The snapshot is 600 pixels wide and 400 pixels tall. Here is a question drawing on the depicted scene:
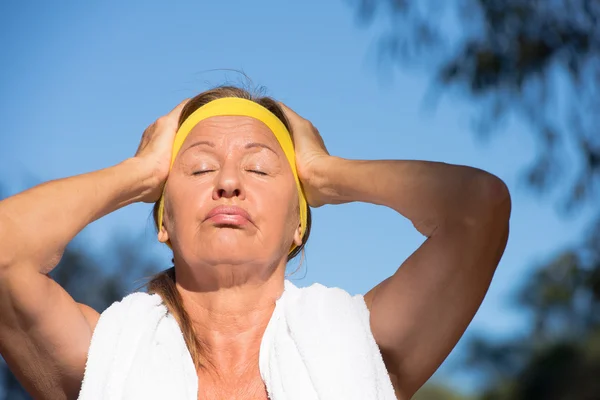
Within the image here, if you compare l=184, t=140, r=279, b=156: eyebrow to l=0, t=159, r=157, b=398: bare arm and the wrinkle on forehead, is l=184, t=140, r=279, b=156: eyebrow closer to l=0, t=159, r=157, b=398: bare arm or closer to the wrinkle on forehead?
the wrinkle on forehead

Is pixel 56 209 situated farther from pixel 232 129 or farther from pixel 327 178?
pixel 327 178

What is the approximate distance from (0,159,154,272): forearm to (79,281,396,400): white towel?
20 centimetres

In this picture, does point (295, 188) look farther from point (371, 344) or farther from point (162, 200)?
point (371, 344)

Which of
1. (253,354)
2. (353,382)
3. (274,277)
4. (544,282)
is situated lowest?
(353,382)

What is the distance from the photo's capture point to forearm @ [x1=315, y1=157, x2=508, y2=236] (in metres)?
2.07

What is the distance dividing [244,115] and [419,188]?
53 centimetres

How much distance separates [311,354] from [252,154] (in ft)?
1.76

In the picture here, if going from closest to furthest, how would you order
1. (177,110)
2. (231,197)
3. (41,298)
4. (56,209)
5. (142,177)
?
(41,298)
(56,209)
(231,197)
(142,177)
(177,110)

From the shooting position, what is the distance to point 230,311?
7.53 ft

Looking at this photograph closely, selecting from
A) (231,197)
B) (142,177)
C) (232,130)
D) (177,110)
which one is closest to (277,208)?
(231,197)

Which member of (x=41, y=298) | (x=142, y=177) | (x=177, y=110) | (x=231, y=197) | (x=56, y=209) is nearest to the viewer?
(x=41, y=298)

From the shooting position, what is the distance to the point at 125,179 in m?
2.32

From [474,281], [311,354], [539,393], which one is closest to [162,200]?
[311,354]

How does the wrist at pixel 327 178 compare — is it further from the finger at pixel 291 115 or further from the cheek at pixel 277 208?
the finger at pixel 291 115
